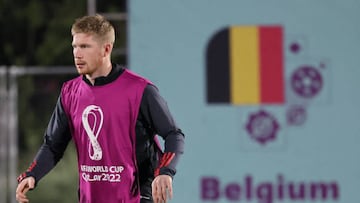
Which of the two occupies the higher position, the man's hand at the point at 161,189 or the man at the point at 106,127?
the man at the point at 106,127

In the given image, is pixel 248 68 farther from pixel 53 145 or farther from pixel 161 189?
pixel 161 189

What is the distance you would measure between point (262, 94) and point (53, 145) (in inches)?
119

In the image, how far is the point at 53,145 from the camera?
19.6 ft

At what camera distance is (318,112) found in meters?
8.75

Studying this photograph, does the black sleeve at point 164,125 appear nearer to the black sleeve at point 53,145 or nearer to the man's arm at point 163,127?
the man's arm at point 163,127

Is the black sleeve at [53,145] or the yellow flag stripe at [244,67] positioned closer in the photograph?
the black sleeve at [53,145]

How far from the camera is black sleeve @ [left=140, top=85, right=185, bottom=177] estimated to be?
5.71 m

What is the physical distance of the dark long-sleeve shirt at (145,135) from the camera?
5.73 meters

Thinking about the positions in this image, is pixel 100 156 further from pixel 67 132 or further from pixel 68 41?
pixel 68 41

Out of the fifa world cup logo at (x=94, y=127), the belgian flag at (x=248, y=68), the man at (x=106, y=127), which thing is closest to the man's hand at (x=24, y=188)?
the man at (x=106, y=127)

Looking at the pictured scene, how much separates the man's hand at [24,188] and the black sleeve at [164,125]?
2.06 ft

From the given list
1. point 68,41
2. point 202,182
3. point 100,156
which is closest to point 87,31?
point 100,156

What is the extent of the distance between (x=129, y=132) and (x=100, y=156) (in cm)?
18

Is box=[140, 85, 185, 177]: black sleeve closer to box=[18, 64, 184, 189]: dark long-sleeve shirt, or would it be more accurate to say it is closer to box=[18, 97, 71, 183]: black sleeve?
box=[18, 64, 184, 189]: dark long-sleeve shirt
